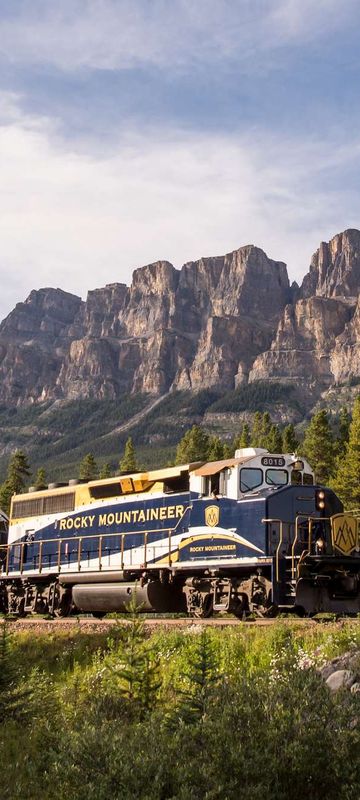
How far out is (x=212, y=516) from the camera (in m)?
22.4

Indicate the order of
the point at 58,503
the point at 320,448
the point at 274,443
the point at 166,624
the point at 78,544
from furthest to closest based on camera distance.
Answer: the point at 274,443, the point at 320,448, the point at 58,503, the point at 78,544, the point at 166,624

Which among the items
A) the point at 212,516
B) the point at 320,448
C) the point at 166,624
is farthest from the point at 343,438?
the point at 166,624

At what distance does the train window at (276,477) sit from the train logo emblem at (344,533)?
2.48 m

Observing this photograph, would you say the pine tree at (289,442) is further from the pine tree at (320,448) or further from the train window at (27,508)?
the train window at (27,508)

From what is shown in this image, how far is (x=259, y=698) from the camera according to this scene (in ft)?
31.3

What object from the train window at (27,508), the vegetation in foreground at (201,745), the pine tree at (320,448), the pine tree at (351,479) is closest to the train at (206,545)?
the train window at (27,508)

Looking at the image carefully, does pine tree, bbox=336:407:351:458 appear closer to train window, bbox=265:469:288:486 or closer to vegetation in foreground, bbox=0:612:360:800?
train window, bbox=265:469:288:486

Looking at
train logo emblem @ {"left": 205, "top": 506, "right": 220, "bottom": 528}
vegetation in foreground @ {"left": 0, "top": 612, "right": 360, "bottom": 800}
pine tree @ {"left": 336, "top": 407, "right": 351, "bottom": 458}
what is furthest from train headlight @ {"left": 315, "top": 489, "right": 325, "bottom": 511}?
pine tree @ {"left": 336, "top": 407, "right": 351, "bottom": 458}

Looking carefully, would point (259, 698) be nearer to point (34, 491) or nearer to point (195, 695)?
point (195, 695)

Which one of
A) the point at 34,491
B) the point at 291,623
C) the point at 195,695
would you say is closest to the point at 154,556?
the point at 291,623

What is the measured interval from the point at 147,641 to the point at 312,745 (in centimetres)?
992

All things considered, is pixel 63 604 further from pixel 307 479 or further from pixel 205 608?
pixel 307 479

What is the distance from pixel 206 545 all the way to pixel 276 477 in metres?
3.02

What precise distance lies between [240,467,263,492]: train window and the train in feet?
0.10
